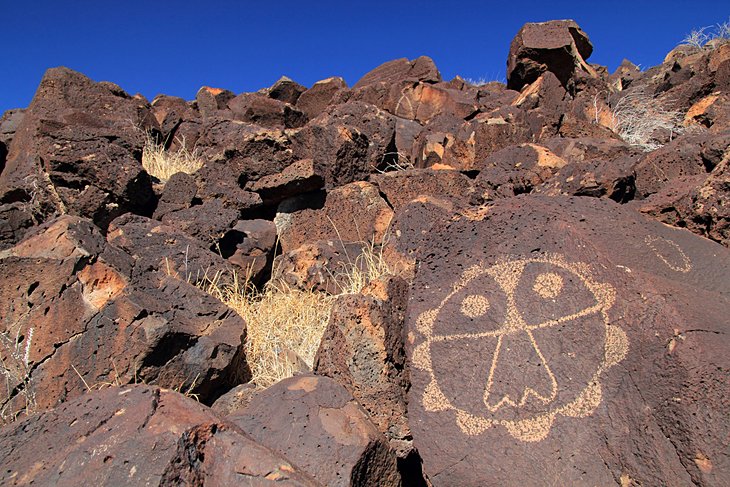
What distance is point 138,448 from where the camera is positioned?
60.6 inches

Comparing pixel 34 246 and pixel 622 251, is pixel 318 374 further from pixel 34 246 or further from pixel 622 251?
pixel 34 246

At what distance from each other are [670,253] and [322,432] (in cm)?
154

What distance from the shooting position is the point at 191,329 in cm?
299

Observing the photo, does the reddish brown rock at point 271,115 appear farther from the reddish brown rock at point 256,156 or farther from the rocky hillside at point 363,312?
the reddish brown rock at point 256,156

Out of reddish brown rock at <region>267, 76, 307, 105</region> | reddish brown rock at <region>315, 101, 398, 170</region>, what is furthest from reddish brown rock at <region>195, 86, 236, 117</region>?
reddish brown rock at <region>315, 101, 398, 170</region>

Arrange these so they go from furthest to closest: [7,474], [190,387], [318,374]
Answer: [190,387], [318,374], [7,474]

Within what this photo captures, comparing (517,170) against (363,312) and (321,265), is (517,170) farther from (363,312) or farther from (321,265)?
(363,312)

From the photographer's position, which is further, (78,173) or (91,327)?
(78,173)

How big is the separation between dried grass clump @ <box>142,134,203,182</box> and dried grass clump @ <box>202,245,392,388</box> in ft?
6.24

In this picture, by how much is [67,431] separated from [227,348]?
4.49ft

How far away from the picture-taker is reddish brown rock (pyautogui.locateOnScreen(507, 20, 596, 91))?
7.56 m

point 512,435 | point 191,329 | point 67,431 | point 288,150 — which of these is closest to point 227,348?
point 191,329

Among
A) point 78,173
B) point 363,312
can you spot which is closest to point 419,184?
point 363,312

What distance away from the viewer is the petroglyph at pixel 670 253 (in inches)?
92.4
